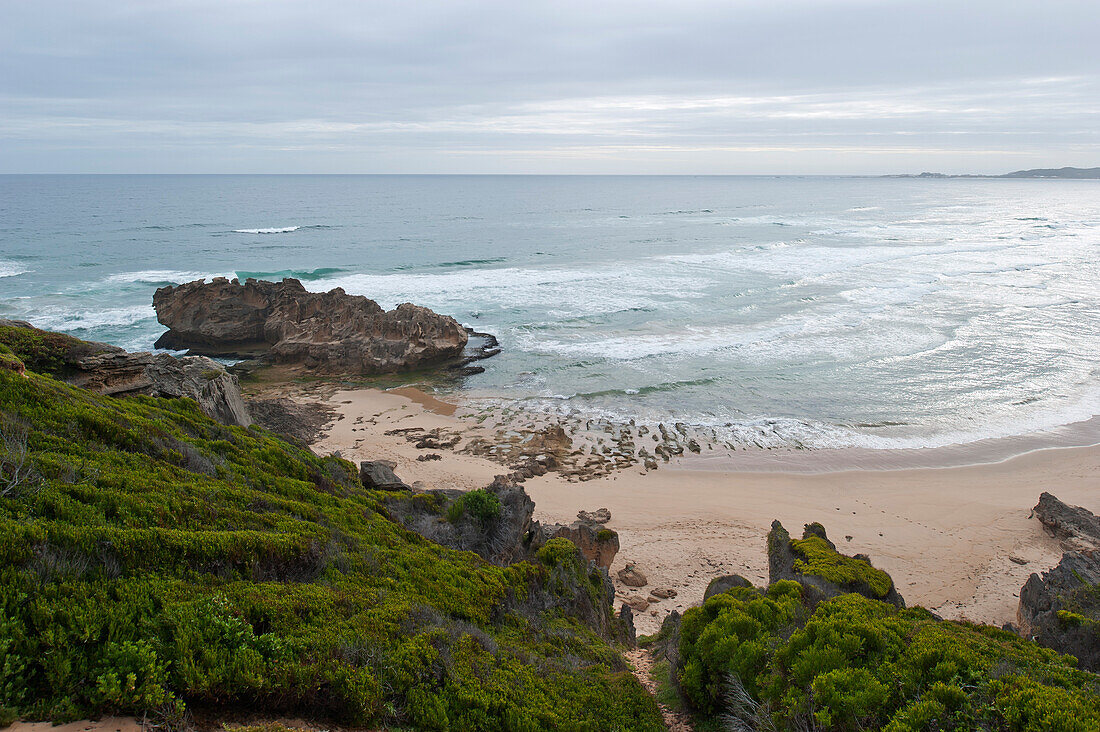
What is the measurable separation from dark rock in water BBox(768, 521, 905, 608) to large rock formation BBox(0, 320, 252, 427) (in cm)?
962

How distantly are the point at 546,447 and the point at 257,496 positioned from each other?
11.0 meters

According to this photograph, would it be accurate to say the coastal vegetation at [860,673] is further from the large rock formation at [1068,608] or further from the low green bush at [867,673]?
the large rock formation at [1068,608]

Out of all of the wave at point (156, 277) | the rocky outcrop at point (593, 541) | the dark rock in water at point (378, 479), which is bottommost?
the rocky outcrop at point (593, 541)

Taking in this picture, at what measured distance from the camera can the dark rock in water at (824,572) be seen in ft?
27.0

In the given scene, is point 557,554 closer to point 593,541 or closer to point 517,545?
point 517,545

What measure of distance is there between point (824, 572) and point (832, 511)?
21.5 feet

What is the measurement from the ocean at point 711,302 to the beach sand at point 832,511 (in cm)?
230

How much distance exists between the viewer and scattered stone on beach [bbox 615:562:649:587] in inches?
469

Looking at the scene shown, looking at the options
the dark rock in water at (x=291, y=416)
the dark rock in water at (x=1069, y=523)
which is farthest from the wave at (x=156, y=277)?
the dark rock in water at (x=1069, y=523)

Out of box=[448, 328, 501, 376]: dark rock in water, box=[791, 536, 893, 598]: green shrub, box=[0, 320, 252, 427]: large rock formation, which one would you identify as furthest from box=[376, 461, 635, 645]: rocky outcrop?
box=[448, 328, 501, 376]: dark rock in water

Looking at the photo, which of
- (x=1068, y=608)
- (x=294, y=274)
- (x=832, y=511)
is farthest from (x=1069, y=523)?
(x=294, y=274)

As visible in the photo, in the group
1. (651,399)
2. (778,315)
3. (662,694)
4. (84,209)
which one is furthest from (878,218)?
(84,209)

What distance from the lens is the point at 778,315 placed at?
3328 centimetres

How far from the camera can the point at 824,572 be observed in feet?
28.0
